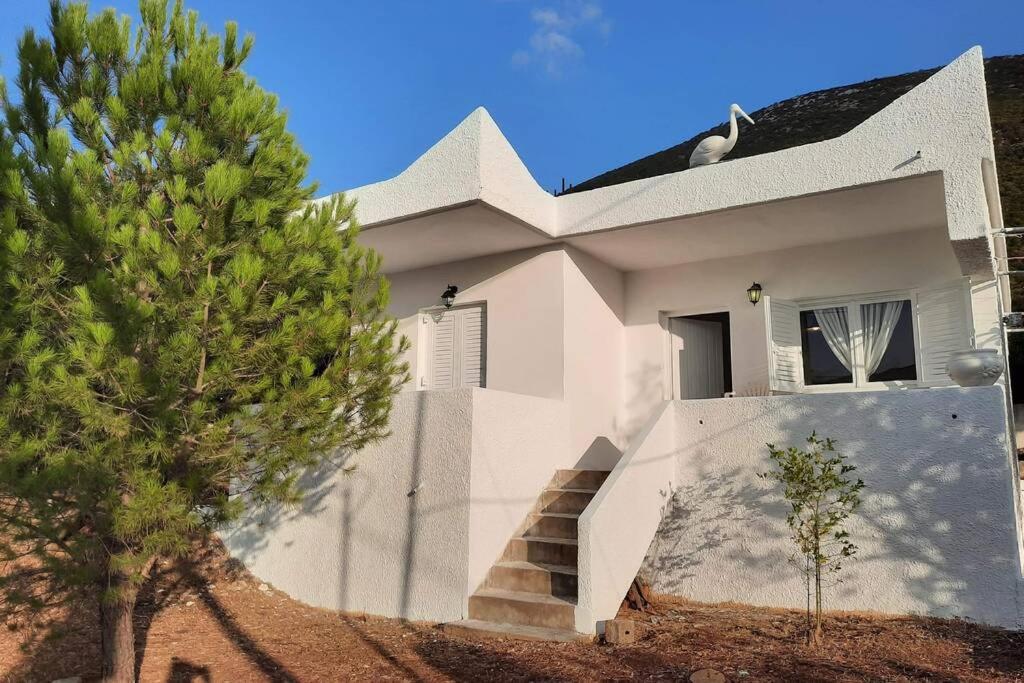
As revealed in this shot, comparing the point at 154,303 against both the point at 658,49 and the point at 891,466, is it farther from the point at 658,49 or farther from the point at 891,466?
the point at 658,49

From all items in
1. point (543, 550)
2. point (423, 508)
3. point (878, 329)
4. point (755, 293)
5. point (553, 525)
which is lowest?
point (543, 550)

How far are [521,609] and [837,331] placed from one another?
5.68 meters

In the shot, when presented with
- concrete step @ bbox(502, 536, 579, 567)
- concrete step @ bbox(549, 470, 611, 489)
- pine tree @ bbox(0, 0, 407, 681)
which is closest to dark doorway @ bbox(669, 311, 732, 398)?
concrete step @ bbox(549, 470, 611, 489)

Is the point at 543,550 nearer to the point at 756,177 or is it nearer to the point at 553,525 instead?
the point at 553,525

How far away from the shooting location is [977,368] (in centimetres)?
669

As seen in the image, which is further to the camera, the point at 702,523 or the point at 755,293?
the point at 755,293

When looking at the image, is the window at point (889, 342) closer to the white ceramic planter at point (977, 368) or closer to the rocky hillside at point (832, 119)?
the white ceramic planter at point (977, 368)

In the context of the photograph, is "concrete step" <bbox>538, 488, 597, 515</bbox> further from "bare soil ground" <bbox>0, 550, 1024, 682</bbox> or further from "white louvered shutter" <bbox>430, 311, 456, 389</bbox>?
"white louvered shutter" <bbox>430, 311, 456, 389</bbox>

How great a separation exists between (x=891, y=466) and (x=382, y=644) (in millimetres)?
5208

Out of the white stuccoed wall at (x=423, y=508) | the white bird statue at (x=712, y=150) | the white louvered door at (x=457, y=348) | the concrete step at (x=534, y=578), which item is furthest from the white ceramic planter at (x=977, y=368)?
the white louvered door at (x=457, y=348)

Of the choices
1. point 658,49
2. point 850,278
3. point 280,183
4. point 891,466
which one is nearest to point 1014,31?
point 658,49

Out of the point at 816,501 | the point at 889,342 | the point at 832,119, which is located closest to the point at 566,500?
the point at 816,501

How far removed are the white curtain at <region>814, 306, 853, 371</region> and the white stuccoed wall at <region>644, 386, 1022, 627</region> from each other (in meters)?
2.22

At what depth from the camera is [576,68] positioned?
1533 inches
